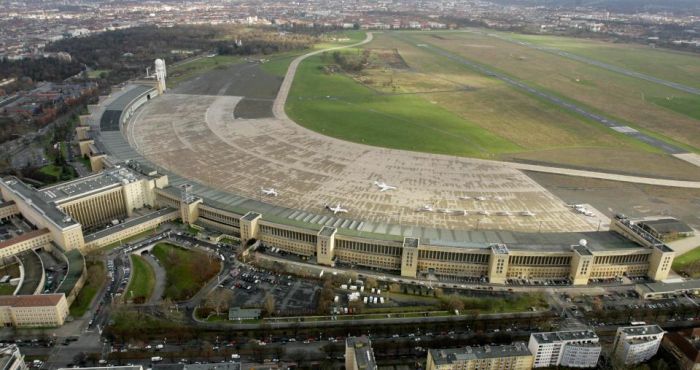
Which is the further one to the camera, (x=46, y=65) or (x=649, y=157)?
(x=46, y=65)

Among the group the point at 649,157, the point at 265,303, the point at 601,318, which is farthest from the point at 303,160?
the point at 649,157

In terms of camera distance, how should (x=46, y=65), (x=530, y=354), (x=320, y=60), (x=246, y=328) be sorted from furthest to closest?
(x=320, y=60) < (x=46, y=65) < (x=246, y=328) < (x=530, y=354)

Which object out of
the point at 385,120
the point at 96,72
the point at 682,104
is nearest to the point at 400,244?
the point at 385,120

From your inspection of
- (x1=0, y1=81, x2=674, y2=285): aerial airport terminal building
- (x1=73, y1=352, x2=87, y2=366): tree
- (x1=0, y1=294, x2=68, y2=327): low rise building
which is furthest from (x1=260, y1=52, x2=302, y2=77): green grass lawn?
→ (x1=73, y1=352, x2=87, y2=366): tree

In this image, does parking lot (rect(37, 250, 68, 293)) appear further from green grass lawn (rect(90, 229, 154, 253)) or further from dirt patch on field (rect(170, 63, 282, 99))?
dirt patch on field (rect(170, 63, 282, 99))

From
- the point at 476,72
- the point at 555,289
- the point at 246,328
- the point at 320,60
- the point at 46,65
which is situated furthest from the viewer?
the point at 320,60

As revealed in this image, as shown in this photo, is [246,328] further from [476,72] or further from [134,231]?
[476,72]
